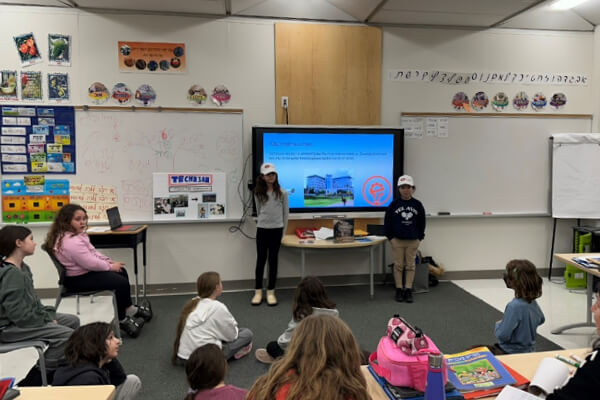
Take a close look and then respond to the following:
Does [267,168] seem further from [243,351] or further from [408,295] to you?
[408,295]

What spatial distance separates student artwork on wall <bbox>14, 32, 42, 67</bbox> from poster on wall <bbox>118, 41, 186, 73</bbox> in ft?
2.64

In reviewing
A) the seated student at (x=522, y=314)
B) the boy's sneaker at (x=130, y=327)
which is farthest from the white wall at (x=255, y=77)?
the seated student at (x=522, y=314)

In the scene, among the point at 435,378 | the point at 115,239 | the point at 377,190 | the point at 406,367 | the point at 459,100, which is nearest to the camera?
the point at 435,378

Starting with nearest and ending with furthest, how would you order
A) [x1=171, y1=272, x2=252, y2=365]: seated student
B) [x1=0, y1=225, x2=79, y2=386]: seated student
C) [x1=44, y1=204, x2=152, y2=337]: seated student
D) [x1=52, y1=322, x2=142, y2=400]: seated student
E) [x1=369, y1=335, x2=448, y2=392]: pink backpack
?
[x1=369, y1=335, x2=448, y2=392]: pink backpack, [x1=52, y1=322, x2=142, y2=400]: seated student, [x1=0, y1=225, x2=79, y2=386]: seated student, [x1=171, y1=272, x2=252, y2=365]: seated student, [x1=44, y1=204, x2=152, y2=337]: seated student

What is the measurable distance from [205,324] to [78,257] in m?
1.20

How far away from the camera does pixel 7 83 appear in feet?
13.7

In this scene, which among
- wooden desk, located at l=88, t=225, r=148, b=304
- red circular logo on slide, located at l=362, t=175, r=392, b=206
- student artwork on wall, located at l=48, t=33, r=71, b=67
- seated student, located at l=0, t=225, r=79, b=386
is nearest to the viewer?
seated student, located at l=0, t=225, r=79, b=386

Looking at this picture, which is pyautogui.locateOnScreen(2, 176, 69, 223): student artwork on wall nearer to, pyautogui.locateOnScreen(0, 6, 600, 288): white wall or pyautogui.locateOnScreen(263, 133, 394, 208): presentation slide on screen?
pyautogui.locateOnScreen(0, 6, 600, 288): white wall

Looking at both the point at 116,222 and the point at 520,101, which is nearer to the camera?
the point at 116,222

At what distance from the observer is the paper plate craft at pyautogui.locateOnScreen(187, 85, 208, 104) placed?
14.5 feet

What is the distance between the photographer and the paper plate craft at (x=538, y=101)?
4949 millimetres

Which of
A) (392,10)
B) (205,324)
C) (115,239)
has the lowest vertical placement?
(205,324)

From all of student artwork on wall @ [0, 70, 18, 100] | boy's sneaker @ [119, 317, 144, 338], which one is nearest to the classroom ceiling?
student artwork on wall @ [0, 70, 18, 100]

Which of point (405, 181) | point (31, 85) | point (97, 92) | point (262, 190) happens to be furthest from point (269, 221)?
point (31, 85)
